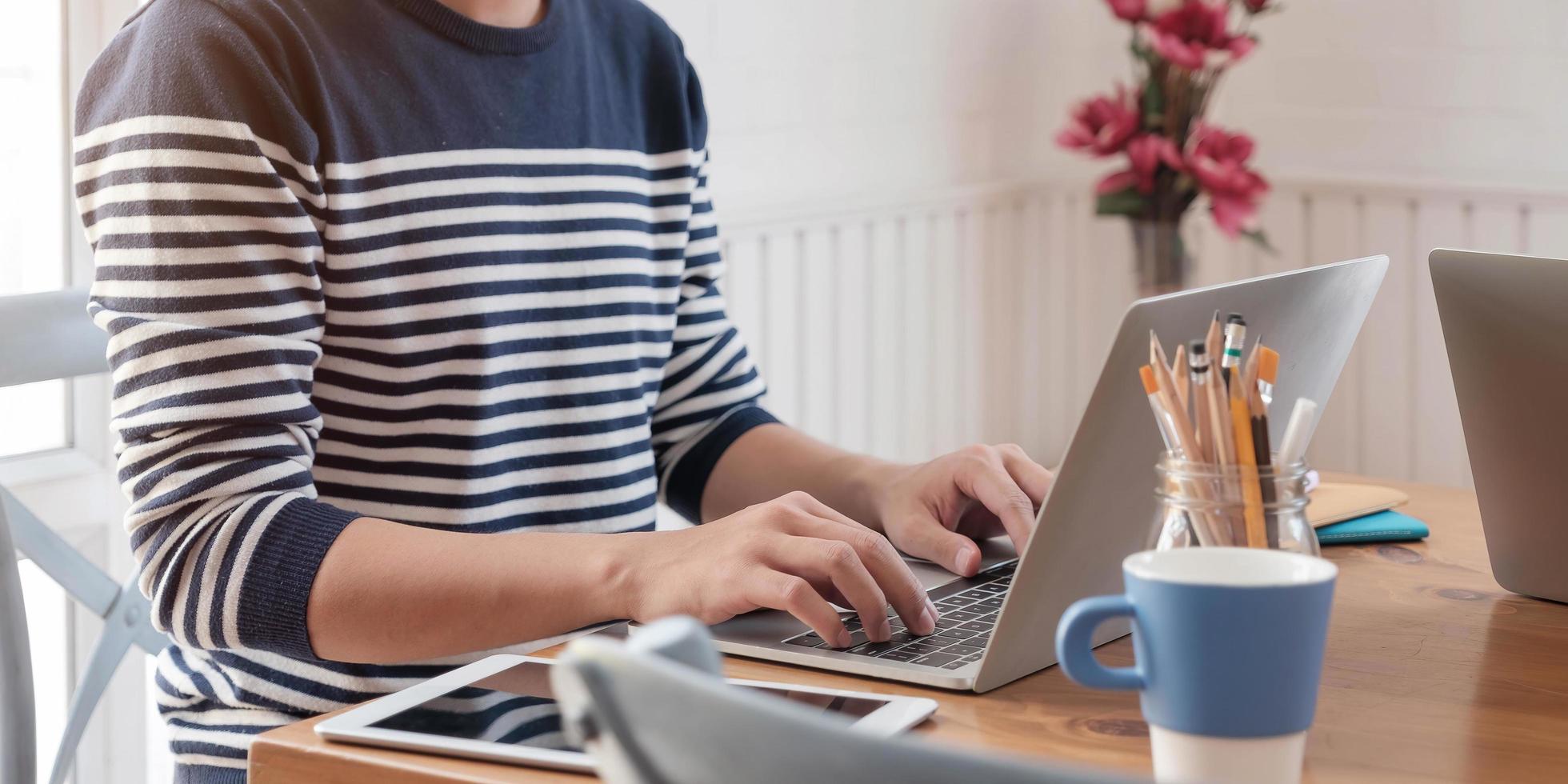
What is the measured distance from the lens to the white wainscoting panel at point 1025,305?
247 cm

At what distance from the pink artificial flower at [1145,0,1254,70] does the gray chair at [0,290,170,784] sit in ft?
6.28

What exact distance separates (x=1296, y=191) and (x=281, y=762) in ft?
9.08

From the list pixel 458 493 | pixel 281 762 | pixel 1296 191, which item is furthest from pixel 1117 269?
pixel 281 762

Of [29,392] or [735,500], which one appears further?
[29,392]

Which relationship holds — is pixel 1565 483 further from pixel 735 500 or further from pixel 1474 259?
pixel 735 500

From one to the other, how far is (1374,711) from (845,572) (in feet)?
0.80

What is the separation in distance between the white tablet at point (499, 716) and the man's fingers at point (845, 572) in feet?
0.25

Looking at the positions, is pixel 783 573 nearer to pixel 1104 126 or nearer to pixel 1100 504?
pixel 1100 504

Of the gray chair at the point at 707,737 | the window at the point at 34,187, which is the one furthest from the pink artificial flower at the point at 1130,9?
the gray chair at the point at 707,737

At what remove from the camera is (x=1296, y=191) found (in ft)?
9.99

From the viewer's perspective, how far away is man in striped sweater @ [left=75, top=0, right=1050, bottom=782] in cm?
86

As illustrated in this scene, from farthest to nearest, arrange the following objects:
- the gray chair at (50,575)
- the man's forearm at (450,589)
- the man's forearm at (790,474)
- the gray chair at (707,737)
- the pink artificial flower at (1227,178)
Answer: the pink artificial flower at (1227,178), the man's forearm at (790,474), the gray chair at (50,575), the man's forearm at (450,589), the gray chair at (707,737)

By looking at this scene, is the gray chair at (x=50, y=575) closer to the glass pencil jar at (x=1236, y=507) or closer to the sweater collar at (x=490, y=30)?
the sweater collar at (x=490, y=30)

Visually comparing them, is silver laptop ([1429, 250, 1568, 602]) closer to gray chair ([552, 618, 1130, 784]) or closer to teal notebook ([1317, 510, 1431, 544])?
teal notebook ([1317, 510, 1431, 544])
